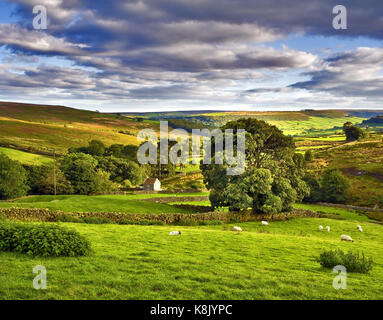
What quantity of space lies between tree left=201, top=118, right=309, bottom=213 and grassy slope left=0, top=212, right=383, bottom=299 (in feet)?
66.1

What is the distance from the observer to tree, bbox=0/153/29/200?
68750 millimetres

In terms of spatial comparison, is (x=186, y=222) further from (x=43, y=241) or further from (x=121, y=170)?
(x=121, y=170)

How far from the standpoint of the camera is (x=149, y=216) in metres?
34.3

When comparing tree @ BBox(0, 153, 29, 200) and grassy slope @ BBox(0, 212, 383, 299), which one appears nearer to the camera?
grassy slope @ BBox(0, 212, 383, 299)

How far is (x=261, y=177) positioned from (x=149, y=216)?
15.4 meters

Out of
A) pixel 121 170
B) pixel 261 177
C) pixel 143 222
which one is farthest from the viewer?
pixel 121 170

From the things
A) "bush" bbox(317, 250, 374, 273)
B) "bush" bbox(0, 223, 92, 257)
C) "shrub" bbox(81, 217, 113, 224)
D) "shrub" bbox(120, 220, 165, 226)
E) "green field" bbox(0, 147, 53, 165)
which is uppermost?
"green field" bbox(0, 147, 53, 165)

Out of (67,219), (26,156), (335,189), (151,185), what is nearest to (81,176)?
(151,185)

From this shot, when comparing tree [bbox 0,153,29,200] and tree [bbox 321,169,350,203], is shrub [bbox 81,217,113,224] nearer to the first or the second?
tree [bbox 0,153,29,200]

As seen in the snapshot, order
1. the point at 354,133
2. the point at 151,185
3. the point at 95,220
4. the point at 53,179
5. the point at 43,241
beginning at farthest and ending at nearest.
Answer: the point at 354,133 < the point at 151,185 < the point at 53,179 < the point at 95,220 < the point at 43,241

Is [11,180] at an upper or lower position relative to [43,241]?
lower

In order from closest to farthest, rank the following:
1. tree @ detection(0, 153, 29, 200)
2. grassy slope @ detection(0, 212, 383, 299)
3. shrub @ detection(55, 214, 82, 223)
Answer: grassy slope @ detection(0, 212, 383, 299) < shrub @ detection(55, 214, 82, 223) < tree @ detection(0, 153, 29, 200)

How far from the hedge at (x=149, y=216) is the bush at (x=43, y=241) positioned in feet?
49.8

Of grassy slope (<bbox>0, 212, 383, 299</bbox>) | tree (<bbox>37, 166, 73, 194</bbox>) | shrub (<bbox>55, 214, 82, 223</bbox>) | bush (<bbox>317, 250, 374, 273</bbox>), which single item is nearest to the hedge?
shrub (<bbox>55, 214, 82, 223</bbox>)
